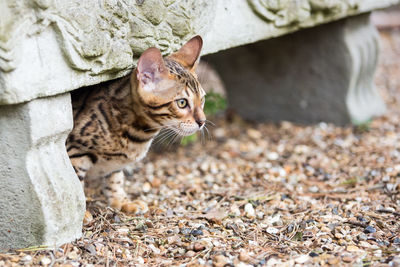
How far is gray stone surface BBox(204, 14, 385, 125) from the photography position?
189 inches

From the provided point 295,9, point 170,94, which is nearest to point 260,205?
point 170,94

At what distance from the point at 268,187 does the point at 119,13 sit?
1.69m

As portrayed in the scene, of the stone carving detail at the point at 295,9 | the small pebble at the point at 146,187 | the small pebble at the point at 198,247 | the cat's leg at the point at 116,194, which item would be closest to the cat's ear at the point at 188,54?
the stone carving detail at the point at 295,9

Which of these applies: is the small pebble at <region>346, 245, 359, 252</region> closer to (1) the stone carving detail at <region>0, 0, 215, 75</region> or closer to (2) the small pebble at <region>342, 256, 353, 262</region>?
(2) the small pebble at <region>342, 256, 353, 262</region>

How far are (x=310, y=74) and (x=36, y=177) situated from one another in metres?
3.29

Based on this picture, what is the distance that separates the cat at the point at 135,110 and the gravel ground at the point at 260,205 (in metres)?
0.36

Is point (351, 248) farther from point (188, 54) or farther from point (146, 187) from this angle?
point (146, 187)

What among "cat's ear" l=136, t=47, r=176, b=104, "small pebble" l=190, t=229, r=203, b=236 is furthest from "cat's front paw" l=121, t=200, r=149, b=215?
"cat's ear" l=136, t=47, r=176, b=104

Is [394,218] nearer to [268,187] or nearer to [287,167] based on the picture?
[268,187]

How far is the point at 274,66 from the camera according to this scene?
508cm

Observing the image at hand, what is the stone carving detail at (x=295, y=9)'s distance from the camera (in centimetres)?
345

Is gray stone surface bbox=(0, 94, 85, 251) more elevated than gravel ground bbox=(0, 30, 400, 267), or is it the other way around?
gray stone surface bbox=(0, 94, 85, 251)

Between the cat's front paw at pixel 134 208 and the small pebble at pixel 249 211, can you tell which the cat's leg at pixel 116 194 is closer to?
the cat's front paw at pixel 134 208

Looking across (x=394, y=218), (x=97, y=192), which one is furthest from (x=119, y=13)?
(x=394, y=218)
